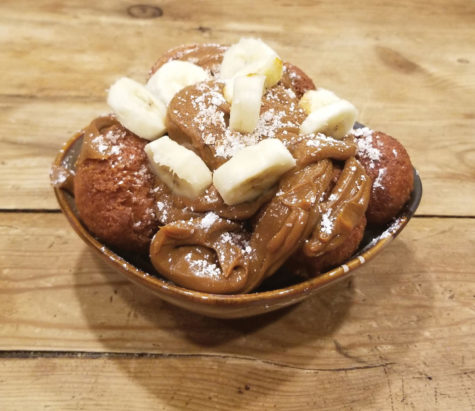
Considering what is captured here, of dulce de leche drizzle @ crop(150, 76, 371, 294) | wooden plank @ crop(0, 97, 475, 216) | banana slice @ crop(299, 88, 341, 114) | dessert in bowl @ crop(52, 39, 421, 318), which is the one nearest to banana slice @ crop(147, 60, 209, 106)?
dessert in bowl @ crop(52, 39, 421, 318)

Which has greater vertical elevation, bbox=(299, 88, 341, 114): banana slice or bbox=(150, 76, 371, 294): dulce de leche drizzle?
bbox=(299, 88, 341, 114): banana slice

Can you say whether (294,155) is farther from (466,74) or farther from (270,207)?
(466,74)

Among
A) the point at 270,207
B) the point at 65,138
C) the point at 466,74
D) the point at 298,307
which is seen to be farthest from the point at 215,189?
the point at 466,74

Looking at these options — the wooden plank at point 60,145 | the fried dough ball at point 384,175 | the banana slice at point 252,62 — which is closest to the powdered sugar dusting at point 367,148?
the fried dough ball at point 384,175

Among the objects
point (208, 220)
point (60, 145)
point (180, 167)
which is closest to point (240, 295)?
point (208, 220)

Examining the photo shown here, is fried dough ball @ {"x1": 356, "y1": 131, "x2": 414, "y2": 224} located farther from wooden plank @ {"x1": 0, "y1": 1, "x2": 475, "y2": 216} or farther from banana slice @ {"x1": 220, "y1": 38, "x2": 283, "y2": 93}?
wooden plank @ {"x1": 0, "y1": 1, "x2": 475, "y2": 216}

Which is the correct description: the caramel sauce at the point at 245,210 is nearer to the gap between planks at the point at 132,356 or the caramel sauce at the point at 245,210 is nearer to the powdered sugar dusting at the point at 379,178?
the powdered sugar dusting at the point at 379,178
